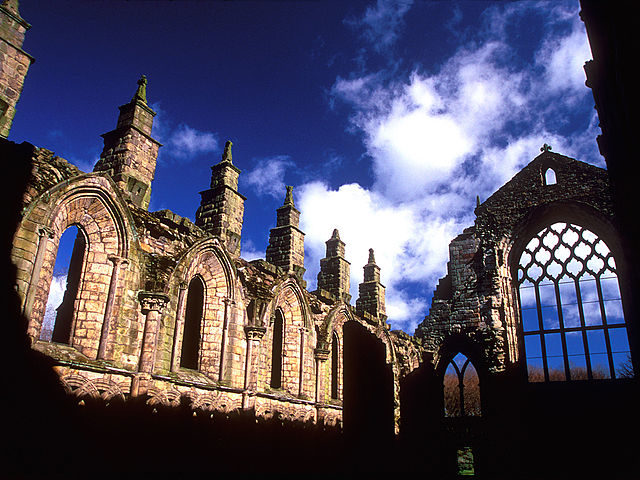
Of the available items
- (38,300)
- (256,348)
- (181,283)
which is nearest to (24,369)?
(38,300)

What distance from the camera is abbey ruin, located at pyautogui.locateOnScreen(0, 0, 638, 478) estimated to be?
436 cm

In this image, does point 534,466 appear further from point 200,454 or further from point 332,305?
point 200,454

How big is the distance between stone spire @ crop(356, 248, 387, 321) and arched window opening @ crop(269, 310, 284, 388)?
14.8 ft

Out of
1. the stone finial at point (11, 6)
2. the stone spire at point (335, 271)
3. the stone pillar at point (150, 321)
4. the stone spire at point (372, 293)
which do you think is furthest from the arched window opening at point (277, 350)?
the stone finial at point (11, 6)

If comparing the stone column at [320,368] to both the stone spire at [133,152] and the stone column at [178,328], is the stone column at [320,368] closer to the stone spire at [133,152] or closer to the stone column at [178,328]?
the stone column at [178,328]

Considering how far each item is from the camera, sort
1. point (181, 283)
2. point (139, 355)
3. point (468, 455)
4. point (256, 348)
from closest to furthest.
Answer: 1. point (139, 355)
2. point (181, 283)
3. point (256, 348)
4. point (468, 455)

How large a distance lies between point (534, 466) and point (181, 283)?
903 cm

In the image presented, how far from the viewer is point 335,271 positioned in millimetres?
15398

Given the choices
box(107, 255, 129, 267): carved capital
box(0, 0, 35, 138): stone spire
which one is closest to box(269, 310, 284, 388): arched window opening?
box(107, 255, 129, 267): carved capital

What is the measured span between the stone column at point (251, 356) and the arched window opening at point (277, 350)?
1549 mm

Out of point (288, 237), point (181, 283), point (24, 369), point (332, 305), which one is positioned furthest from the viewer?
point (332, 305)

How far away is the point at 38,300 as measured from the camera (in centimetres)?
722

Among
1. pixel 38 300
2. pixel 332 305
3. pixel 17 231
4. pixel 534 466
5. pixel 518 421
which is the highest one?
pixel 332 305

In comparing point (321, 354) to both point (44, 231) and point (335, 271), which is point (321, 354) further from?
point (44, 231)
